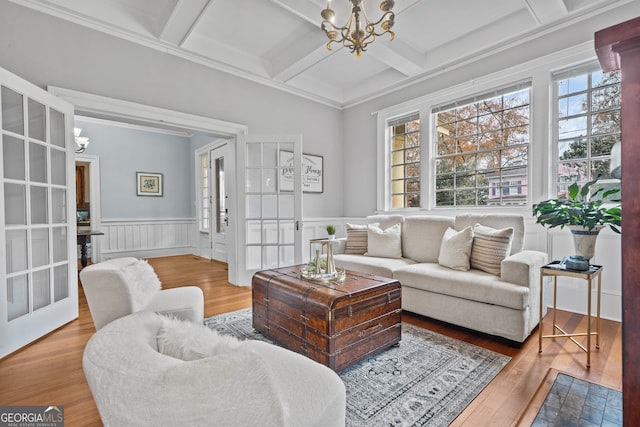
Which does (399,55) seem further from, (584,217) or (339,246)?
(584,217)

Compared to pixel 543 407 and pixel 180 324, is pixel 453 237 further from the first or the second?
pixel 180 324

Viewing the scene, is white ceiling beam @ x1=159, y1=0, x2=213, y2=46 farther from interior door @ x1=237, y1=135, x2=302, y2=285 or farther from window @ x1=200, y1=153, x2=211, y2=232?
window @ x1=200, y1=153, x2=211, y2=232

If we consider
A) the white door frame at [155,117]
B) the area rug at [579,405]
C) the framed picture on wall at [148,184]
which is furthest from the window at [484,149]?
the framed picture on wall at [148,184]

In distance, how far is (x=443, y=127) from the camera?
4.05m

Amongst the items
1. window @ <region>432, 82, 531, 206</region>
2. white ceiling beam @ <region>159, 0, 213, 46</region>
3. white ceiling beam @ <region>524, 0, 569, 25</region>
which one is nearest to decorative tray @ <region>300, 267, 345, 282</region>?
window @ <region>432, 82, 531, 206</region>

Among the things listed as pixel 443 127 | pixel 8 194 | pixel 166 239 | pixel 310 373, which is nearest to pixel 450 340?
pixel 310 373

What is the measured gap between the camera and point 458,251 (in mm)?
2871

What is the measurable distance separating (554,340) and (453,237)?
3.57 ft

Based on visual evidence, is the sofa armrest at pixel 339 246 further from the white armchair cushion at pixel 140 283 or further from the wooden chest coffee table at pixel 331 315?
the white armchair cushion at pixel 140 283

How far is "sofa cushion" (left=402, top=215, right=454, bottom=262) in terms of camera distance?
336cm

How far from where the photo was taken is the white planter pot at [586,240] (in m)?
2.12

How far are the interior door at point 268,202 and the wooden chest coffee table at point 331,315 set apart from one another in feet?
5.67

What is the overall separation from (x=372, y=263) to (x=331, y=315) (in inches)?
58.0

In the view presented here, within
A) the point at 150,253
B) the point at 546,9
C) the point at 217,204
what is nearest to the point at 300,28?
the point at 546,9
